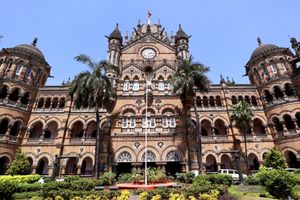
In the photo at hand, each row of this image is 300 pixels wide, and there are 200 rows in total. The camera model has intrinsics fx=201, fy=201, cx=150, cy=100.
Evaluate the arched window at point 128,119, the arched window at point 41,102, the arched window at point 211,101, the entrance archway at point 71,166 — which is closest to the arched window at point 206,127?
the arched window at point 211,101

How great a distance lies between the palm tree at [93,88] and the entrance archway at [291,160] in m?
28.5

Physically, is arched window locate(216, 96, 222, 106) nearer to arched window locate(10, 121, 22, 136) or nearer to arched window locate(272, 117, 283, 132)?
arched window locate(272, 117, 283, 132)

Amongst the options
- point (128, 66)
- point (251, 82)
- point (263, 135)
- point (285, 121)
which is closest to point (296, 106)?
point (285, 121)

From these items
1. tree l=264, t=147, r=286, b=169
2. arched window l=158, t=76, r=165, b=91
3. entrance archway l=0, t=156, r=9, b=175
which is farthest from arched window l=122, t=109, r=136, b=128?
tree l=264, t=147, r=286, b=169

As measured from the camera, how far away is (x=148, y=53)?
40750 mm

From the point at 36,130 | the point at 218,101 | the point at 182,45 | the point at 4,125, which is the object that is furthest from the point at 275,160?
the point at 4,125

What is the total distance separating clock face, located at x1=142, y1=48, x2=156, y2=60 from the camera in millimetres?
40312

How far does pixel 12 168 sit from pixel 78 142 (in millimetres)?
9280

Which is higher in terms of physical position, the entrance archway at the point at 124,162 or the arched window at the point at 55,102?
the arched window at the point at 55,102

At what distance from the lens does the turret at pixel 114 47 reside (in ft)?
126

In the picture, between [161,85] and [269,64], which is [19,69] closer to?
[161,85]

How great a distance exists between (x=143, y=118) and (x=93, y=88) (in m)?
10.3

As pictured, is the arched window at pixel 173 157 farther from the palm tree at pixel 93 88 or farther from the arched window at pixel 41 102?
the arched window at pixel 41 102

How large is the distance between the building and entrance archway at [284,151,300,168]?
0.44ft
